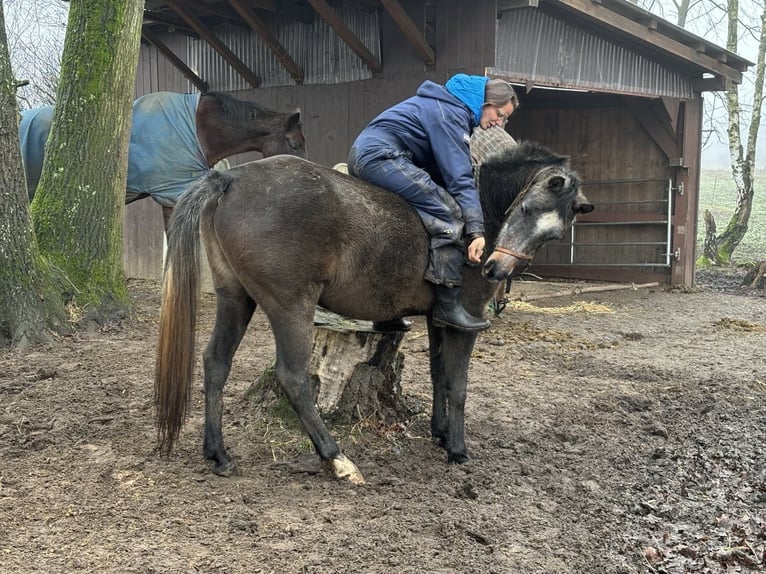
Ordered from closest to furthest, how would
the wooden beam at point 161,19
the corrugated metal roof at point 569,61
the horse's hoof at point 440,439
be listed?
1. the horse's hoof at point 440,439
2. the corrugated metal roof at point 569,61
3. the wooden beam at point 161,19

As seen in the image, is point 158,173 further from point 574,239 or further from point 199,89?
point 574,239

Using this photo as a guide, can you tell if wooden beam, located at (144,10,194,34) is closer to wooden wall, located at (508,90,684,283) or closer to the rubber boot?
wooden wall, located at (508,90,684,283)

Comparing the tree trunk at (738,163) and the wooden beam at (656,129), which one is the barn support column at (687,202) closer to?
the wooden beam at (656,129)

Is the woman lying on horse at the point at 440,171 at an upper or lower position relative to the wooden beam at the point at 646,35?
lower

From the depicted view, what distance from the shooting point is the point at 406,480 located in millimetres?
3566

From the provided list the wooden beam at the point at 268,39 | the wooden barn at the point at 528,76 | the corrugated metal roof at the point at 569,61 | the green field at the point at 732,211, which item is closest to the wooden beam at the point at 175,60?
the wooden barn at the point at 528,76

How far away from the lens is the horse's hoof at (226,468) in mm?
3438

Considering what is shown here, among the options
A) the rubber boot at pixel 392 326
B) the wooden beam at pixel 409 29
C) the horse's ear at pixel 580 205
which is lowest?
the rubber boot at pixel 392 326

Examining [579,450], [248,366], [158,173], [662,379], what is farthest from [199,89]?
[579,450]

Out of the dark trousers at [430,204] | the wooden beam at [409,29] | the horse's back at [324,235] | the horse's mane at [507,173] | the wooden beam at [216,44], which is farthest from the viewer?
the wooden beam at [216,44]

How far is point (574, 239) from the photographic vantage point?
13.8m

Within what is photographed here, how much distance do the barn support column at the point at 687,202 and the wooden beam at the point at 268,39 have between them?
6287 mm

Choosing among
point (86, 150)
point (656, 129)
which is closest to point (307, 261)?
point (86, 150)

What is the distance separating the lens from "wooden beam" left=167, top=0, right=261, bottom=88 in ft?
31.5
